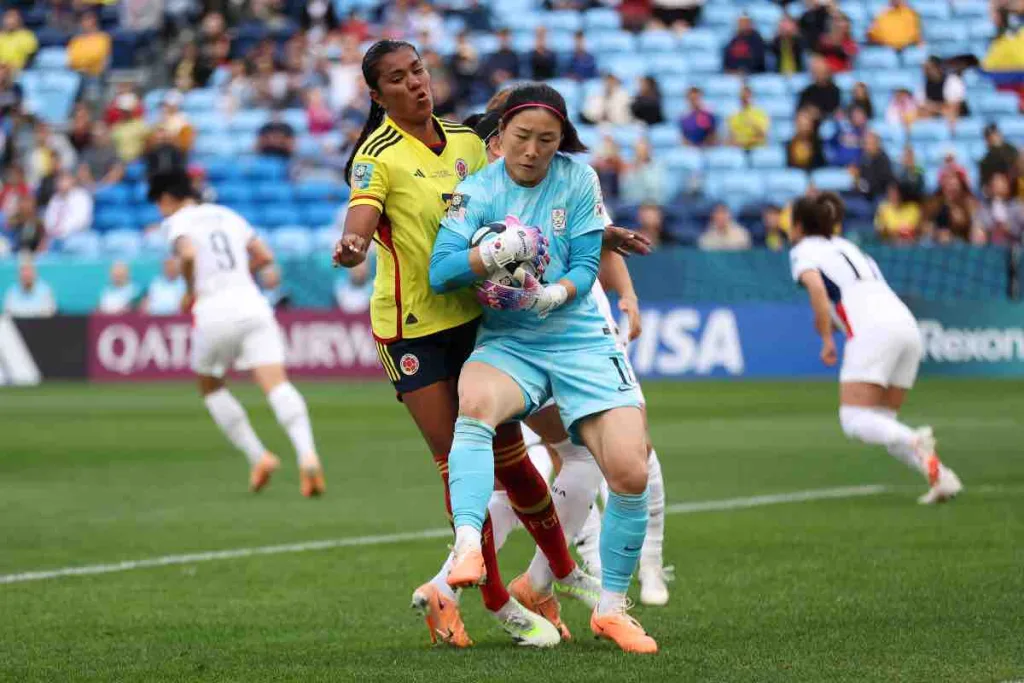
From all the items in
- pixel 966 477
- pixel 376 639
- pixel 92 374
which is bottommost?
pixel 92 374

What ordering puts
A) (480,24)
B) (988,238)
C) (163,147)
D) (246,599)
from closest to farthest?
(246,599) < (988,238) < (163,147) < (480,24)

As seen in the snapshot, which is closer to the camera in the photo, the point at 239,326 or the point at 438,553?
the point at 438,553

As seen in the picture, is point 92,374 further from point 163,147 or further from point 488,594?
point 488,594

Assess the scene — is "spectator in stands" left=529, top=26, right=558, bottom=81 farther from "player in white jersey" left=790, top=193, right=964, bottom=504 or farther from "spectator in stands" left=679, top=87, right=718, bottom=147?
"player in white jersey" left=790, top=193, right=964, bottom=504

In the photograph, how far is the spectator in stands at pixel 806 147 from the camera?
81.5 ft

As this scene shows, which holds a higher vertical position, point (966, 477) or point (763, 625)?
point (763, 625)

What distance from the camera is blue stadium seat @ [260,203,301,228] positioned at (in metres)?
26.8

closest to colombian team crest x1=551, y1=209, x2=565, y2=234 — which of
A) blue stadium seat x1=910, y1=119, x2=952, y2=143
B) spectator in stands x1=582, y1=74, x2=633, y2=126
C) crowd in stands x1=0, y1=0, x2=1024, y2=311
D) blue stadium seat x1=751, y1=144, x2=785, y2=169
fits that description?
crowd in stands x1=0, y1=0, x2=1024, y2=311

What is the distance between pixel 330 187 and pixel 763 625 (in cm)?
2070

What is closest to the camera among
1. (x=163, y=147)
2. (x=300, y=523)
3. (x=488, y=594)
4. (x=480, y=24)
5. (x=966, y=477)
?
(x=488, y=594)

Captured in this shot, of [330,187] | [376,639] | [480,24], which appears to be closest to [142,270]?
[330,187]

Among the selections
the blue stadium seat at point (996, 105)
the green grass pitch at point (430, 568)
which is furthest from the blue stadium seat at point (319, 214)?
the green grass pitch at point (430, 568)

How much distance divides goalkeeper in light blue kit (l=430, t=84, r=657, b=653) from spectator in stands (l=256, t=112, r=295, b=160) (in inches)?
837

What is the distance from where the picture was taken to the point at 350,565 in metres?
9.00
